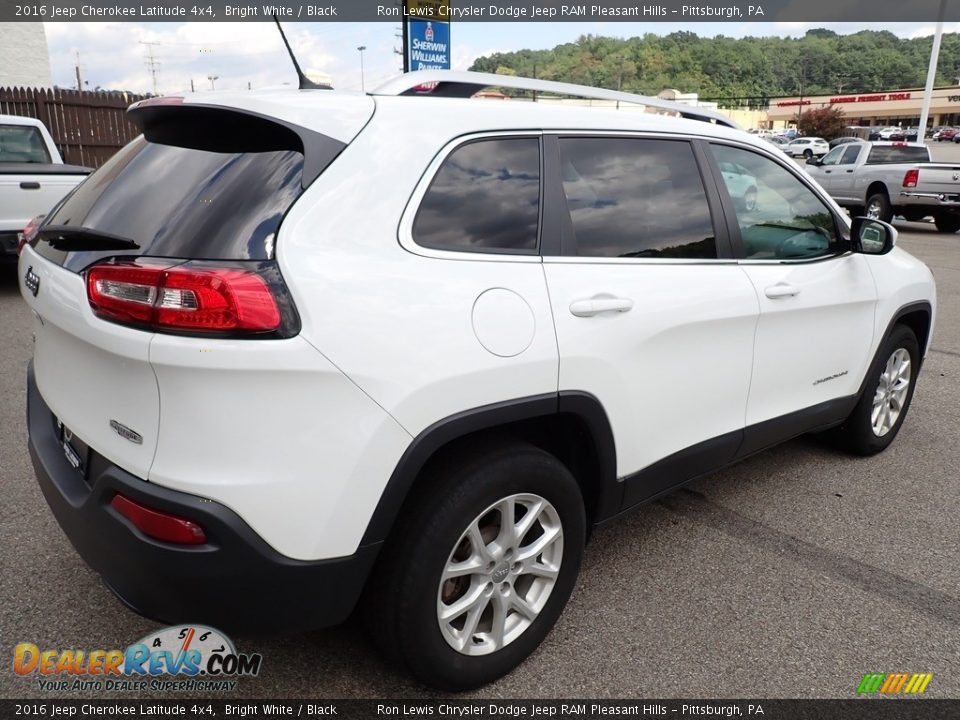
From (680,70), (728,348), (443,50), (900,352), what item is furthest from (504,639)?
(680,70)

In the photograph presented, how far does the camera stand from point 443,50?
36.0ft

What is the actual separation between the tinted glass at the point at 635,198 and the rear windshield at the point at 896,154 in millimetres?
16308

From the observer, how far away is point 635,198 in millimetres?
2723

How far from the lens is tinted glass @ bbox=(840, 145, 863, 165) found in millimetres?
17109

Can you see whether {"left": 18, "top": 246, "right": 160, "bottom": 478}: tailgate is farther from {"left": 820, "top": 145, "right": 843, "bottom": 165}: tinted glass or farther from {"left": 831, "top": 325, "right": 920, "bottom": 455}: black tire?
{"left": 820, "top": 145, "right": 843, "bottom": 165}: tinted glass

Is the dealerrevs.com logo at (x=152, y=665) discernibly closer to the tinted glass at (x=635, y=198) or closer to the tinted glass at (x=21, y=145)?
the tinted glass at (x=635, y=198)

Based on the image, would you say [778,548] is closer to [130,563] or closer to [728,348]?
[728,348]

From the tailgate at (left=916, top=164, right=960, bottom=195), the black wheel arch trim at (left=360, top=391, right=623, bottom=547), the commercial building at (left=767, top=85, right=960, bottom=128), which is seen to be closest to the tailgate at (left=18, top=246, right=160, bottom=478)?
the black wheel arch trim at (left=360, top=391, right=623, bottom=547)

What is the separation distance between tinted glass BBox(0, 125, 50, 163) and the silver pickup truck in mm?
15455

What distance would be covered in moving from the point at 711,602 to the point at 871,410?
1900 mm

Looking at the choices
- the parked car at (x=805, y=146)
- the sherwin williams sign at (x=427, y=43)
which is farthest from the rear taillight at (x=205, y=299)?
the parked car at (x=805, y=146)

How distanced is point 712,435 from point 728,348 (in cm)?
36

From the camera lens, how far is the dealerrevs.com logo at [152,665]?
2.34 metres

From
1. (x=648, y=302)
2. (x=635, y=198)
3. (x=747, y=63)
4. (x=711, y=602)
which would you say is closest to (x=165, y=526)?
(x=648, y=302)
